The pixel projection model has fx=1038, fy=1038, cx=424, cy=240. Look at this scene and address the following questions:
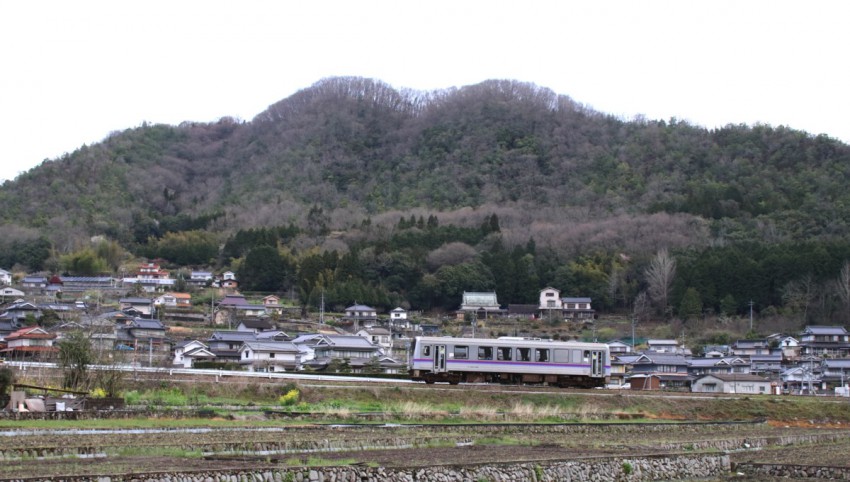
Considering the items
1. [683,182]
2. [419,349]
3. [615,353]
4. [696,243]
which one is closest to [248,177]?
[683,182]

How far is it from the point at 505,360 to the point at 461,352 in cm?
126

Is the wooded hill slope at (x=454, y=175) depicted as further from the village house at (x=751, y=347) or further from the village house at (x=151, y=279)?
the village house at (x=751, y=347)

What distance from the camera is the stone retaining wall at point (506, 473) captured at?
33.8 feet

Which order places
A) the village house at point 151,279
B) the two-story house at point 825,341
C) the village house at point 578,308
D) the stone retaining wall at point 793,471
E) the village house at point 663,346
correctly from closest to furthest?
the stone retaining wall at point 793,471 → the village house at point 663,346 → the two-story house at point 825,341 → the village house at point 578,308 → the village house at point 151,279

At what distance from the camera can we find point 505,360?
28594 mm

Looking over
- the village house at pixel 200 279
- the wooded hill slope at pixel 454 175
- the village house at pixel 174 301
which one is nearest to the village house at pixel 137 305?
the village house at pixel 174 301

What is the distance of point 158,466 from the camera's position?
10.8m

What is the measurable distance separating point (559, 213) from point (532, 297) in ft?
63.7

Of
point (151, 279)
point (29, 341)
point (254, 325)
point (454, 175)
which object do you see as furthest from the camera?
point (454, 175)

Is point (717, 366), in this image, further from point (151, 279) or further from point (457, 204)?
point (457, 204)

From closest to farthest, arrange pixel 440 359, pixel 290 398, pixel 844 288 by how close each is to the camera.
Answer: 1. pixel 290 398
2. pixel 440 359
3. pixel 844 288

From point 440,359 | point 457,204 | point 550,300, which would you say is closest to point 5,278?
point 550,300

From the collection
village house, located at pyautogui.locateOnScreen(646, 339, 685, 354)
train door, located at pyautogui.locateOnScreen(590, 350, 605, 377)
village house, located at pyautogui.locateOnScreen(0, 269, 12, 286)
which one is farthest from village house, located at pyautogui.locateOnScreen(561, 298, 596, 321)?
village house, located at pyautogui.locateOnScreen(0, 269, 12, 286)

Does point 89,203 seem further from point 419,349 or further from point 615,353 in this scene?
point 419,349
